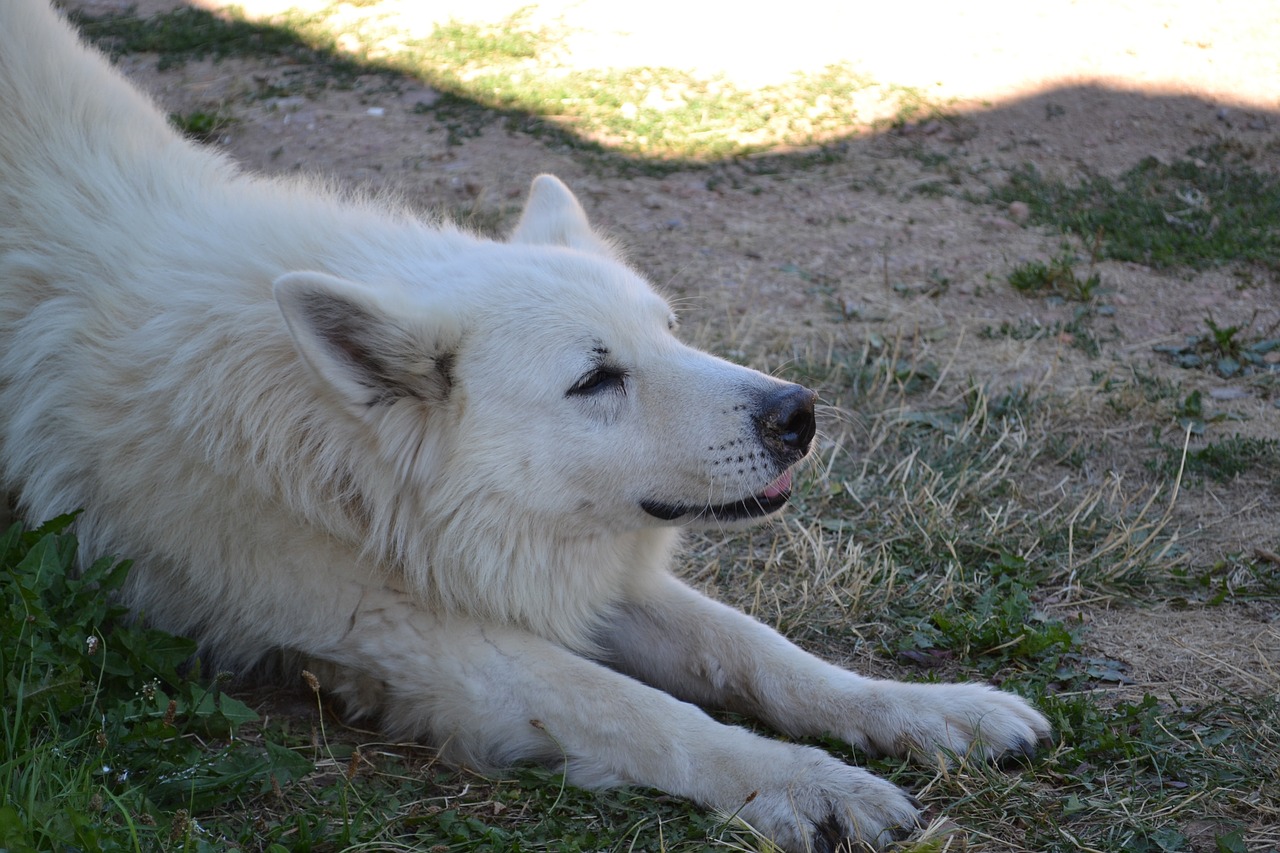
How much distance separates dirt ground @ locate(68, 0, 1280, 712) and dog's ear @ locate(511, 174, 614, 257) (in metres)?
1.81

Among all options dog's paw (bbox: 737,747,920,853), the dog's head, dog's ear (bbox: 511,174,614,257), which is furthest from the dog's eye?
dog's paw (bbox: 737,747,920,853)

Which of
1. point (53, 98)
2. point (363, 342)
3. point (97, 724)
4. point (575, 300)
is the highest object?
point (53, 98)

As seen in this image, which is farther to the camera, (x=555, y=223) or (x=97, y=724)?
(x=555, y=223)

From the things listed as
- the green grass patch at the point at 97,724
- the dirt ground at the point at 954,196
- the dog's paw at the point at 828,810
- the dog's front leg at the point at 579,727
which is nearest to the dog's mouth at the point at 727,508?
the dog's front leg at the point at 579,727

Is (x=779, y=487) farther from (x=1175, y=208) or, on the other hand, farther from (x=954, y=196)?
(x=1175, y=208)

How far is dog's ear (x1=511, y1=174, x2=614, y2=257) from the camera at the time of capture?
11.9 feet

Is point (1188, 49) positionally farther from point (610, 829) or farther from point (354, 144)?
point (610, 829)

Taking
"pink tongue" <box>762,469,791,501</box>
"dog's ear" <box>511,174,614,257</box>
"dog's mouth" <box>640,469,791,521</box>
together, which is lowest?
"dog's mouth" <box>640,469,791,521</box>

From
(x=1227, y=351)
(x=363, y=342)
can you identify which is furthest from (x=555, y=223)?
(x=1227, y=351)

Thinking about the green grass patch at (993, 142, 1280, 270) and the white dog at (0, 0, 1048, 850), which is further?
the green grass patch at (993, 142, 1280, 270)

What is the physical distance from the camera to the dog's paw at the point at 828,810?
258 cm

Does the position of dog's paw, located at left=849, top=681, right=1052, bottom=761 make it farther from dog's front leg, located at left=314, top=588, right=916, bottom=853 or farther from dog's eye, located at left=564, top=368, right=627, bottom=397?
dog's eye, located at left=564, top=368, right=627, bottom=397

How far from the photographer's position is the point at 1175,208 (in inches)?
277

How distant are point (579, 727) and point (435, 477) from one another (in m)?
0.75
